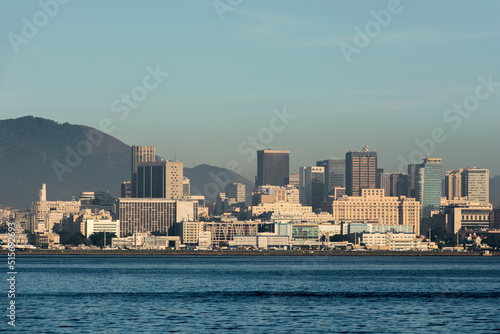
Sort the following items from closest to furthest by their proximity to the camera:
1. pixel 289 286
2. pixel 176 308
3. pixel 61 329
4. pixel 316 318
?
pixel 61 329, pixel 316 318, pixel 176 308, pixel 289 286

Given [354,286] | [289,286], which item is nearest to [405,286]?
[354,286]

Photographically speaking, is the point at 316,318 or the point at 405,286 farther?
the point at 405,286

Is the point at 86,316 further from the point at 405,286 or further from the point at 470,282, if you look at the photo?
the point at 470,282

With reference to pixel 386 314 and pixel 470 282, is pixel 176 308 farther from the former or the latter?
pixel 470 282

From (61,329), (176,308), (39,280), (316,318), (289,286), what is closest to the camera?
(61,329)

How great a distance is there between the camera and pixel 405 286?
96688 millimetres

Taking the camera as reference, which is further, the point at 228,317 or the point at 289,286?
the point at 289,286

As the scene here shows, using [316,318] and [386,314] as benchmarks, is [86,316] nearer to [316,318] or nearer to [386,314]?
[316,318]

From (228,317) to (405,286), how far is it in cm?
3807

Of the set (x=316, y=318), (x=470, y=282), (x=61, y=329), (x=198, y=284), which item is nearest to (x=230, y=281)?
(x=198, y=284)

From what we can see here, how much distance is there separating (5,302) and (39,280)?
1297 inches

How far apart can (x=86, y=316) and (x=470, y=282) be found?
182ft

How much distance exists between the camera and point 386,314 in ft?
214

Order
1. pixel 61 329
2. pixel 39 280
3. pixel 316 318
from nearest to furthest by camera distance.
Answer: pixel 61 329
pixel 316 318
pixel 39 280
